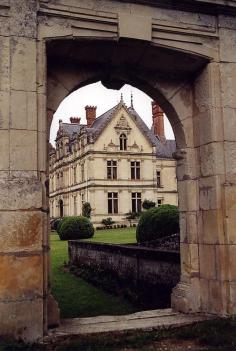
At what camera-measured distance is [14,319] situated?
4371 mm

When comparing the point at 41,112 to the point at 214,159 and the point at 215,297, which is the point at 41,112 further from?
the point at 215,297

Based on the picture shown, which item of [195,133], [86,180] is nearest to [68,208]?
[86,180]

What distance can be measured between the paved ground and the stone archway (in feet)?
0.90

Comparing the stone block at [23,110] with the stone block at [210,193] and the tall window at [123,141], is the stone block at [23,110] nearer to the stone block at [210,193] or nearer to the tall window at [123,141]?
the stone block at [210,193]

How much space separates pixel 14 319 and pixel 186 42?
397 cm

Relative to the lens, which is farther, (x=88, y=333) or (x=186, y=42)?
(x=186, y=42)

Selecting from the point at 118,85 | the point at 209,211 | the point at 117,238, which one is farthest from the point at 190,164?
the point at 117,238

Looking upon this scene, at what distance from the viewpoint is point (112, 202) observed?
38.4 m

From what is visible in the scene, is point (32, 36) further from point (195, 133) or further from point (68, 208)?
point (68, 208)

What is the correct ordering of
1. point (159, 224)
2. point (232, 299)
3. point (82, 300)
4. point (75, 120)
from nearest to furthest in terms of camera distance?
point (232, 299), point (82, 300), point (159, 224), point (75, 120)

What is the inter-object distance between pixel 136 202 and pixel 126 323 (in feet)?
112

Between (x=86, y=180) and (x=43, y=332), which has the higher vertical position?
(x=86, y=180)

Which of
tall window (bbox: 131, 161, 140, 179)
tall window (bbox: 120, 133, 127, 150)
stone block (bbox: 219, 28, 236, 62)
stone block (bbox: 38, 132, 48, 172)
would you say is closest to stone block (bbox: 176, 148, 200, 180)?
stone block (bbox: 219, 28, 236, 62)

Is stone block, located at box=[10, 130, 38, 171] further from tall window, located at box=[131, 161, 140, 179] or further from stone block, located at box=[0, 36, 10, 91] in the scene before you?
tall window, located at box=[131, 161, 140, 179]
